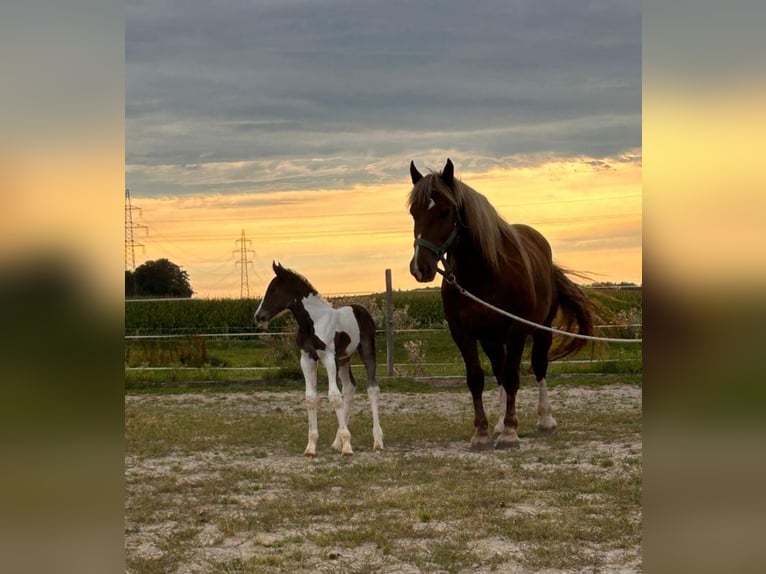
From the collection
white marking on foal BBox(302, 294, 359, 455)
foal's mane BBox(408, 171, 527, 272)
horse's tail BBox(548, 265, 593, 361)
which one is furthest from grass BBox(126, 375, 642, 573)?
foal's mane BBox(408, 171, 527, 272)

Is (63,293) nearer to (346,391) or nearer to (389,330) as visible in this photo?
(346,391)

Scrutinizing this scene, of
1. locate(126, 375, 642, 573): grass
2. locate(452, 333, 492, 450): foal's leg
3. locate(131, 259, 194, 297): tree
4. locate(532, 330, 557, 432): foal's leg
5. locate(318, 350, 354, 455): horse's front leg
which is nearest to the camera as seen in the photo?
locate(126, 375, 642, 573): grass

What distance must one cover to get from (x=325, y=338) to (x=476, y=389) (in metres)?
1.37

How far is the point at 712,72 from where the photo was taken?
0.96m

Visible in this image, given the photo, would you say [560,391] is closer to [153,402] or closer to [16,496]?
[153,402]

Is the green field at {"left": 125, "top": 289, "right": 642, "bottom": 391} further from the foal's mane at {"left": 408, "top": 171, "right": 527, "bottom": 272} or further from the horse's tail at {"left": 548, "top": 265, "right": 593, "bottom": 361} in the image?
the foal's mane at {"left": 408, "top": 171, "right": 527, "bottom": 272}

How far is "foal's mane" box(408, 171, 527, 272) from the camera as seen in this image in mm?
6805

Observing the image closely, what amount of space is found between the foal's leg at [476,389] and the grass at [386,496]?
0.18 meters

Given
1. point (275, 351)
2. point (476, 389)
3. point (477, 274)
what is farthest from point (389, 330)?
point (477, 274)

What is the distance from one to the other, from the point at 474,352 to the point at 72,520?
254 inches

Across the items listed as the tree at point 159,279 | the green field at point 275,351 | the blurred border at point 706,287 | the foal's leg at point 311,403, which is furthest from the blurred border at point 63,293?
the tree at point 159,279

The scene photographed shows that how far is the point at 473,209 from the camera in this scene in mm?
7078

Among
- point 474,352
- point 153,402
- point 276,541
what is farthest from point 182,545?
point 153,402

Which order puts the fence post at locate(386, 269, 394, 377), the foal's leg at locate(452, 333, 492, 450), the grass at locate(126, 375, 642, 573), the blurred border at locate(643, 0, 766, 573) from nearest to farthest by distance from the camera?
the blurred border at locate(643, 0, 766, 573) < the grass at locate(126, 375, 642, 573) < the foal's leg at locate(452, 333, 492, 450) < the fence post at locate(386, 269, 394, 377)
